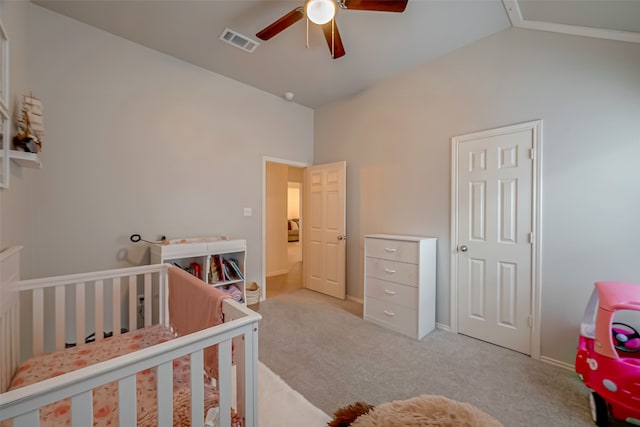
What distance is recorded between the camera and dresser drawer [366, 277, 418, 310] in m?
2.57

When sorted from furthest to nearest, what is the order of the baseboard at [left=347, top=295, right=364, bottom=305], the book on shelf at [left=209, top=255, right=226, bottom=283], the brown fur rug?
the baseboard at [left=347, top=295, right=364, bottom=305], the book on shelf at [left=209, top=255, right=226, bottom=283], the brown fur rug

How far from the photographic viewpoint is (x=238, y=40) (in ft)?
8.27

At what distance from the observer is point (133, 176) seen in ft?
8.40

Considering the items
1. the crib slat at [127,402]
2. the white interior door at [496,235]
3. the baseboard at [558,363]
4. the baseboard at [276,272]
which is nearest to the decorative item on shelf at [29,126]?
the crib slat at [127,402]

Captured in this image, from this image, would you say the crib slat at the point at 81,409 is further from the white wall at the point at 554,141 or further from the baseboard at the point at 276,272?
the baseboard at the point at 276,272

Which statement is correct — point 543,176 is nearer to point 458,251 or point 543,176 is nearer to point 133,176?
point 458,251

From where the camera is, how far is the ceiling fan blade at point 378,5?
166cm

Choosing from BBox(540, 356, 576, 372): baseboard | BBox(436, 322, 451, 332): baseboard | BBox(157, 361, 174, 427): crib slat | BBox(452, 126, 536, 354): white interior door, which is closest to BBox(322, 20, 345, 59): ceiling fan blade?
BBox(452, 126, 536, 354): white interior door

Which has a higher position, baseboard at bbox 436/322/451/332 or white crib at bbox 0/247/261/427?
white crib at bbox 0/247/261/427

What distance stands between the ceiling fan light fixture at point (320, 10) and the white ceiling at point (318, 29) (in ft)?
1.73

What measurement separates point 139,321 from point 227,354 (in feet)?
7.15

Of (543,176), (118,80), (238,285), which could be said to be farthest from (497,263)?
(118,80)

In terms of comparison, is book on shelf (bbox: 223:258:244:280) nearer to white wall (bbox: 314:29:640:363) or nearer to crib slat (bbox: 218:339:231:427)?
white wall (bbox: 314:29:640:363)

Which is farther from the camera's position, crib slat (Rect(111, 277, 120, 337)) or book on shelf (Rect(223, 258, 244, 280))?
book on shelf (Rect(223, 258, 244, 280))
